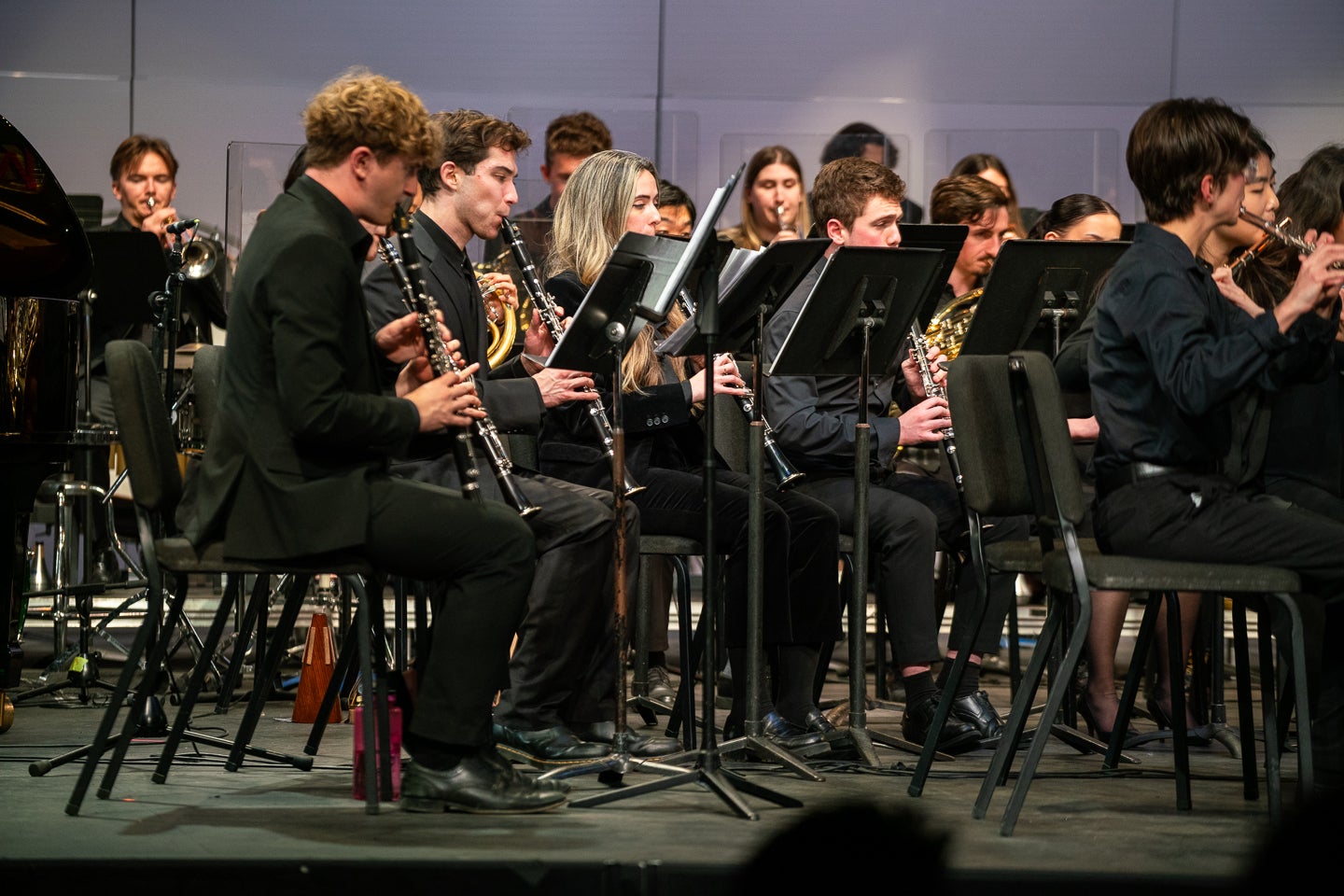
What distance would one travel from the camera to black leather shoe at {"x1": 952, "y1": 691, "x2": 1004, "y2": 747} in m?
4.00

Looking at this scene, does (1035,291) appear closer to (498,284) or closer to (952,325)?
(952,325)

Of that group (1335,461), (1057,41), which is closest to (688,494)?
(1335,461)

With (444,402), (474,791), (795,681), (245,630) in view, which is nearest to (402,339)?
(444,402)

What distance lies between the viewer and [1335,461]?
3.62m

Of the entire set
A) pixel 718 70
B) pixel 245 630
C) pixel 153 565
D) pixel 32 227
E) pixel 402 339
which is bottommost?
pixel 245 630

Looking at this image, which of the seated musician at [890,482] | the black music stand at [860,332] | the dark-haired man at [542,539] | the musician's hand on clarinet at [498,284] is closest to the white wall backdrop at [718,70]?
the musician's hand on clarinet at [498,284]

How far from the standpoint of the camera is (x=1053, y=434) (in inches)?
118

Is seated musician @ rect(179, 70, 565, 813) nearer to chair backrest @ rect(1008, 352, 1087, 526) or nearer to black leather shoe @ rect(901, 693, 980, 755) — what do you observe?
chair backrest @ rect(1008, 352, 1087, 526)

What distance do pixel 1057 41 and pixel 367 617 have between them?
5469 mm

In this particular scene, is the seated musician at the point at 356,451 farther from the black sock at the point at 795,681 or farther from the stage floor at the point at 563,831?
the black sock at the point at 795,681

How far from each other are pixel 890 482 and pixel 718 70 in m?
3.45

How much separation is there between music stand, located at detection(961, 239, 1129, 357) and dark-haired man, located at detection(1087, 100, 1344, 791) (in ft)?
2.30

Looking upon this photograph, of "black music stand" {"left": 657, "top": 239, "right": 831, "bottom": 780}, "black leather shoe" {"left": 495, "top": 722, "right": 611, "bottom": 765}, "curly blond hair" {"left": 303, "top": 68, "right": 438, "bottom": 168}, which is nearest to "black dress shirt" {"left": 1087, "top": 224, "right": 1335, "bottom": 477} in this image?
"black music stand" {"left": 657, "top": 239, "right": 831, "bottom": 780}

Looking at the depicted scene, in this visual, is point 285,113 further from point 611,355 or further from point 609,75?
point 611,355
